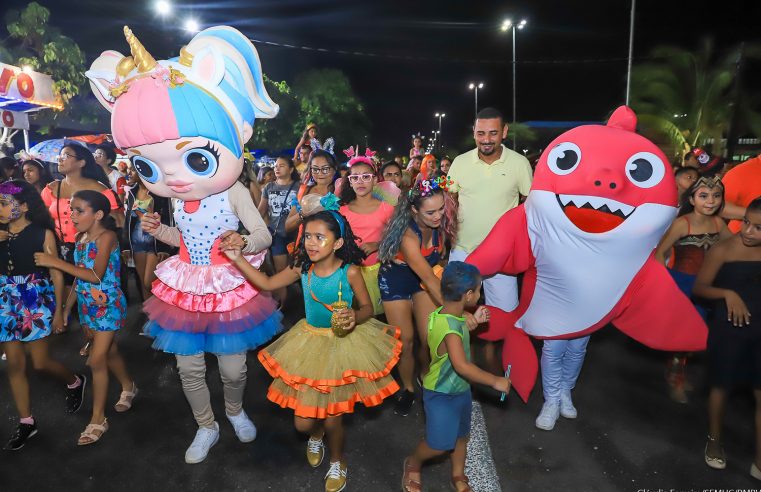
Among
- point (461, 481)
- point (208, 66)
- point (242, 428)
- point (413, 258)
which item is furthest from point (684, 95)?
point (242, 428)

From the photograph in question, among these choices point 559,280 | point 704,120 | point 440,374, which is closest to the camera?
point 440,374

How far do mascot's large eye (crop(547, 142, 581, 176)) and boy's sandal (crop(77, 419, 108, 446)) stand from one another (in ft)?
10.6

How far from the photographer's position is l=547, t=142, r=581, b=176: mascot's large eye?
285 centimetres

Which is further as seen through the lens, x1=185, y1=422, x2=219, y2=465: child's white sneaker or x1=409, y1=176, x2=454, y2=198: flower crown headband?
x1=409, y1=176, x2=454, y2=198: flower crown headband

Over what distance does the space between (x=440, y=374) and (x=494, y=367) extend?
67.9 inches

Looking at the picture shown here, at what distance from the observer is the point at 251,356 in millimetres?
4402

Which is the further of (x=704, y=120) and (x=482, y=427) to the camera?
(x=704, y=120)

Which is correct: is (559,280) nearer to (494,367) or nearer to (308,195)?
(494,367)

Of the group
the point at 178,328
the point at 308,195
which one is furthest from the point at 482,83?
the point at 178,328

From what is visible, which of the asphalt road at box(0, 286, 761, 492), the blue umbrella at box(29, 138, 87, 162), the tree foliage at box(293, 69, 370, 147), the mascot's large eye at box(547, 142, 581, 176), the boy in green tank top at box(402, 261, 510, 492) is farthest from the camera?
the tree foliage at box(293, 69, 370, 147)

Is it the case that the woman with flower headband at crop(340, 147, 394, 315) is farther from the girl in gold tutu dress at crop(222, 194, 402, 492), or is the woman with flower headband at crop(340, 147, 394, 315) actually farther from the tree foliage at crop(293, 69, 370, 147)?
the tree foliage at crop(293, 69, 370, 147)

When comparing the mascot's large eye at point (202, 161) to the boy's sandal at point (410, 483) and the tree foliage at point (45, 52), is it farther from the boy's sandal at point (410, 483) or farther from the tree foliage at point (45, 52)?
the tree foliage at point (45, 52)

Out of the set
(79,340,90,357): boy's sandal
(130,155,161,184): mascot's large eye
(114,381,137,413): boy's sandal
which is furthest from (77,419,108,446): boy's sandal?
(130,155,161,184): mascot's large eye

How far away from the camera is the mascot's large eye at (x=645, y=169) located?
2742 mm
